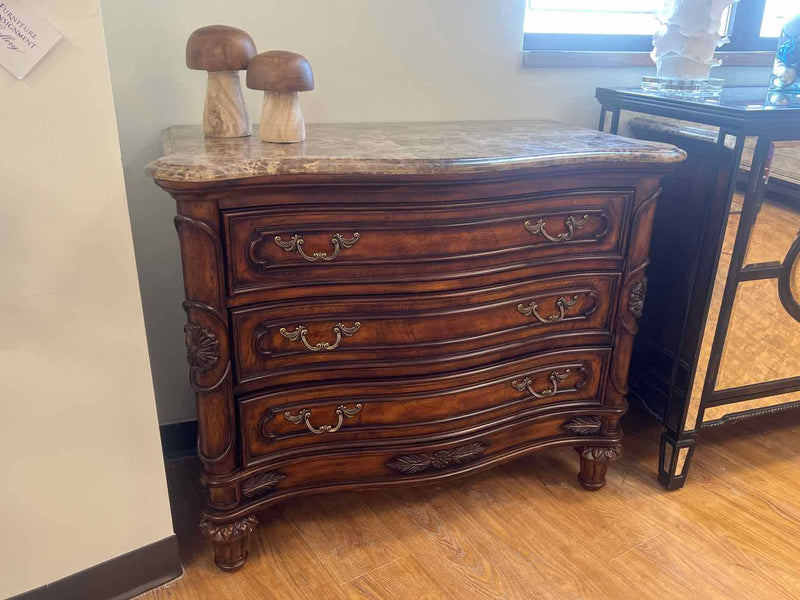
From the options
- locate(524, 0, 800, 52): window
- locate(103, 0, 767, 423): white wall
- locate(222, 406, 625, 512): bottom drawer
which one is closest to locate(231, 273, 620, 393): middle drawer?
locate(222, 406, 625, 512): bottom drawer

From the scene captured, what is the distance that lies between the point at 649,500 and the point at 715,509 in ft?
0.53

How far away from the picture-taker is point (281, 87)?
1.22m

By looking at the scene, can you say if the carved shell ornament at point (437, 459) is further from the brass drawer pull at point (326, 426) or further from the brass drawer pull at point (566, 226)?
the brass drawer pull at point (566, 226)

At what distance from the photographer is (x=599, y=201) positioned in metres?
1.42

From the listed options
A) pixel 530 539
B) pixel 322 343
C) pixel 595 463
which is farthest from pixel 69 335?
pixel 595 463

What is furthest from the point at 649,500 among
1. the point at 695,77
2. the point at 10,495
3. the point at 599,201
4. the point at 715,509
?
the point at 10,495

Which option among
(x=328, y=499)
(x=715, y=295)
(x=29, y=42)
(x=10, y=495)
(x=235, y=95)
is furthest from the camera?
(x=328, y=499)

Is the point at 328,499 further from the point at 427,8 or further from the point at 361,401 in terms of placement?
the point at 427,8

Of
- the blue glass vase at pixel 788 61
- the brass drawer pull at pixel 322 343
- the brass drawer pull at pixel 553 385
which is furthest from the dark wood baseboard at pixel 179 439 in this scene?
the blue glass vase at pixel 788 61

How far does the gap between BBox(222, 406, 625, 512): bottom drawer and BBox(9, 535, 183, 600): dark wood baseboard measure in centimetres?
20

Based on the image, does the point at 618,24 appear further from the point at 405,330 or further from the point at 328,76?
the point at 405,330

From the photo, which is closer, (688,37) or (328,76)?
(328,76)

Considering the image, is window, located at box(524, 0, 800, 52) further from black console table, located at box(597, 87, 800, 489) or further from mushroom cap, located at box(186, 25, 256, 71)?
mushroom cap, located at box(186, 25, 256, 71)

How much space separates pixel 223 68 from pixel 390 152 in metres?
0.37
